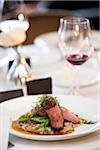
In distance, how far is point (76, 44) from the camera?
1499 millimetres

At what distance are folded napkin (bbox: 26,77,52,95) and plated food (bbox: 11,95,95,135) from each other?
196 mm

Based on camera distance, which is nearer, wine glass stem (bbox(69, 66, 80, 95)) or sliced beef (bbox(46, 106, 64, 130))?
sliced beef (bbox(46, 106, 64, 130))

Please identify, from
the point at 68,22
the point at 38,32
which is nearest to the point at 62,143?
the point at 68,22

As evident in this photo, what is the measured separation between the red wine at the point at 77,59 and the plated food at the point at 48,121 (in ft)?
1.02

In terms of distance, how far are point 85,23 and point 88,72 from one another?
0.92 feet

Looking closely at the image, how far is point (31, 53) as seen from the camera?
1.90m

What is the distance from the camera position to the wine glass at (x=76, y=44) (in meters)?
1.37

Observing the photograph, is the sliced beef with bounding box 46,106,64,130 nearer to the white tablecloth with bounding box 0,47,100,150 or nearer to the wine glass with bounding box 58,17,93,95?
the white tablecloth with bounding box 0,47,100,150

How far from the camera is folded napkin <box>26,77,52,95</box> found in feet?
4.17

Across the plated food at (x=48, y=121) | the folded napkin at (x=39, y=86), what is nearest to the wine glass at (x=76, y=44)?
the folded napkin at (x=39, y=86)

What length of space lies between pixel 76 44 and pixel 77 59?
15 centimetres

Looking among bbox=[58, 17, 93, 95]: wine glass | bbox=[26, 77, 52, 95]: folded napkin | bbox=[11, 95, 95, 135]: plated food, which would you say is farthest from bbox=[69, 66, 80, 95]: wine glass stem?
bbox=[11, 95, 95, 135]: plated food

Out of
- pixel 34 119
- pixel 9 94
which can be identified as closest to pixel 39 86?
pixel 9 94

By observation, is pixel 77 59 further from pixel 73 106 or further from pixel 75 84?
pixel 73 106
